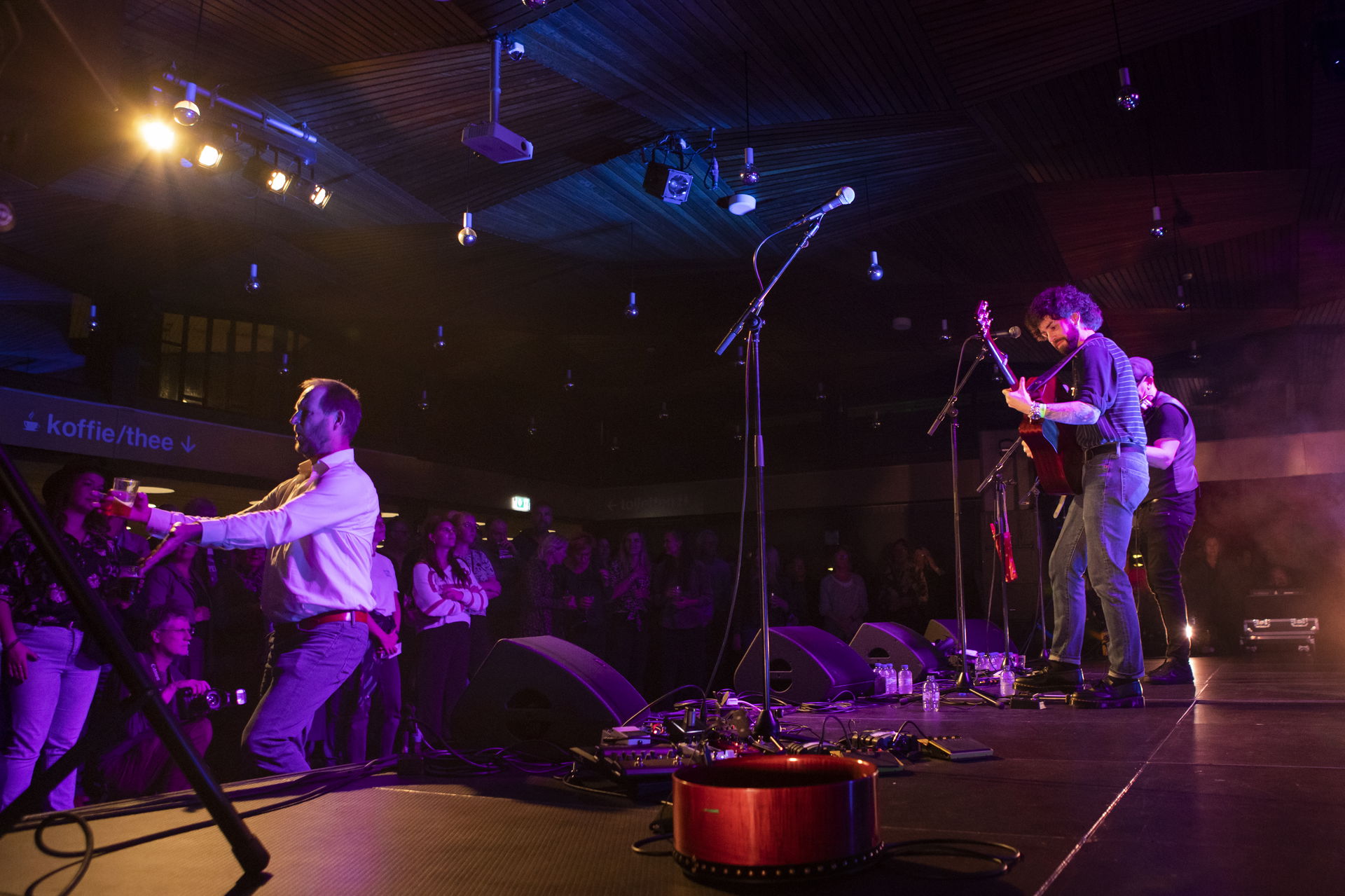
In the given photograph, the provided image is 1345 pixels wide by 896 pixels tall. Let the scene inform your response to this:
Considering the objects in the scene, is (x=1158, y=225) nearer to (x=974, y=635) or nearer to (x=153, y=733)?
(x=974, y=635)

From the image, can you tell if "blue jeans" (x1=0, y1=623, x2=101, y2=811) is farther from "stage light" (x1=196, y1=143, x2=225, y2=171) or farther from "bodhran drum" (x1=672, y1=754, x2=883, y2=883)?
"stage light" (x1=196, y1=143, x2=225, y2=171)

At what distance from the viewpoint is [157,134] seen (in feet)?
18.0

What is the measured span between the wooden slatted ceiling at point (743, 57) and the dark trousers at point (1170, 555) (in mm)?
3185

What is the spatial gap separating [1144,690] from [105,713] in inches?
194

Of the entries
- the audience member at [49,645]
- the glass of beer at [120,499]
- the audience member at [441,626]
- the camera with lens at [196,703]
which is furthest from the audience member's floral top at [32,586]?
the audience member at [441,626]

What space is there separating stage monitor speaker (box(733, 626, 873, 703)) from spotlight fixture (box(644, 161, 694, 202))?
3475mm

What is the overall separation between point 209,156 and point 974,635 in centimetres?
664

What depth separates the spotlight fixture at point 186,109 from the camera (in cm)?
537

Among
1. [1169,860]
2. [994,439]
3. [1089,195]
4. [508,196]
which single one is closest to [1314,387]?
[994,439]

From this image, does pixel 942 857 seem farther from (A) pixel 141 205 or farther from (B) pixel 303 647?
(A) pixel 141 205

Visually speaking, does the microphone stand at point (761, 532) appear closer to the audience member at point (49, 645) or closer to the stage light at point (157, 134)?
the audience member at point (49, 645)

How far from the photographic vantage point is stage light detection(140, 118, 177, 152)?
5.45 metres

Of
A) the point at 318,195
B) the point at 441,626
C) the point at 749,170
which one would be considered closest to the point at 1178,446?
the point at 749,170

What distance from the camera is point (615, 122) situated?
21.1 ft
